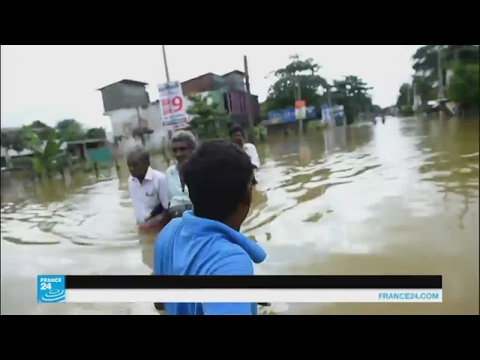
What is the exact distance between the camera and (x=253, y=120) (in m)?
2.00

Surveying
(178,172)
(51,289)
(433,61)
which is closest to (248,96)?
(178,172)

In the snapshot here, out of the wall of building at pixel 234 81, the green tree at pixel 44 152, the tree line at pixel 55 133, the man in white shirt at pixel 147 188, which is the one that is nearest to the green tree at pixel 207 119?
the wall of building at pixel 234 81

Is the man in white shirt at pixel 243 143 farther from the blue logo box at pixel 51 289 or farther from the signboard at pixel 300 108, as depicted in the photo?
the blue logo box at pixel 51 289

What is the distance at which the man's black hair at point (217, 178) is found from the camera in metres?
1.83

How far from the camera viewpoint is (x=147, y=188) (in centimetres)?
203

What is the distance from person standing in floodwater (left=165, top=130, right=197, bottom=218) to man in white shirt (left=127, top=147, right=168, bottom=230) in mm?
34

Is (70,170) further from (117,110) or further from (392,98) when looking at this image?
(392,98)

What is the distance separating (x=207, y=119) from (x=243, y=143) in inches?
6.5

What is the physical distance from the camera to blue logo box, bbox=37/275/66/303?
6.58 ft

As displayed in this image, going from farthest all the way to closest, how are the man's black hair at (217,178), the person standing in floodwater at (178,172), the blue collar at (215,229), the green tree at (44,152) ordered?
the green tree at (44,152), the person standing in floodwater at (178,172), the man's black hair at (217,178), the blue collar at (215,229)

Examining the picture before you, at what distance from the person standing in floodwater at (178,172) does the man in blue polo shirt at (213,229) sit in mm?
38
